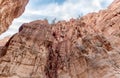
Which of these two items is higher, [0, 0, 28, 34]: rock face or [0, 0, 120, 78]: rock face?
[0, 0, 28, 34]: rock face

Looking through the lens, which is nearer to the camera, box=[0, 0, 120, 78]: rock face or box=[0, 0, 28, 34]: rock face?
box=[0, 0, 28, 34]: rock face

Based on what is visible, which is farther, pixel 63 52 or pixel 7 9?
pixel 63 52

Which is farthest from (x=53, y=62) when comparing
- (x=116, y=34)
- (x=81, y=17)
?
(x=81, y=17)

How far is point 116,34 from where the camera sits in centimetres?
3114

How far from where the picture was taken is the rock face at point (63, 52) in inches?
1062

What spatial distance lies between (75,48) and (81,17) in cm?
1092

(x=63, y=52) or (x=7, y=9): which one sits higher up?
(x=7, y=9)

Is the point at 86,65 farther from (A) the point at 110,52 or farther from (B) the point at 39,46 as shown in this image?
(B) the point at 39,46

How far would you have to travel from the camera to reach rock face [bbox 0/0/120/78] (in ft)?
88.5

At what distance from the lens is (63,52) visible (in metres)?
31.6

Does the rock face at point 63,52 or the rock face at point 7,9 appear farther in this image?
the rock face at point 63,52

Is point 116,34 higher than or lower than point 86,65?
higher

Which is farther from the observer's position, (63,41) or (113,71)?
(63,41)

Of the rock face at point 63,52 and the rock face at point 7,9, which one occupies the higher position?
the rock face at point 7,9
